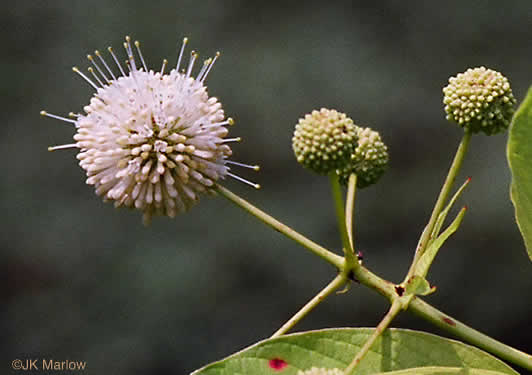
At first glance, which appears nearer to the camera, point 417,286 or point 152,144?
point 417,286

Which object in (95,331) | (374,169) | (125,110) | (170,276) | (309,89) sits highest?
(309,89)

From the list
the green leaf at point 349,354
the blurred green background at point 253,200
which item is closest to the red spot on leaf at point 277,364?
the green leaf at point 349,354

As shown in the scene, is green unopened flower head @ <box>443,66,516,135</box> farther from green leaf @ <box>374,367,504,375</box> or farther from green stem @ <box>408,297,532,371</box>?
green leaf @ <box>374,367,504,375</box>

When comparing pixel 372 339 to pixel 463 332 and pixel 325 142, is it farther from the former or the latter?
pixel 325 142

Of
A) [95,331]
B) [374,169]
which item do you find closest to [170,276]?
[95,331]

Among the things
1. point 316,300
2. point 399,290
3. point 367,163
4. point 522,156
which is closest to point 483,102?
point 367,163

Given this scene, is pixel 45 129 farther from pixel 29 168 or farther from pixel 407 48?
pixel 407 48

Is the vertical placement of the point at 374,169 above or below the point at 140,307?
above

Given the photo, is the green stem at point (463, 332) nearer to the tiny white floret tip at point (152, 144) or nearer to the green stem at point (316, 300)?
the green stem at point (316, 300)
